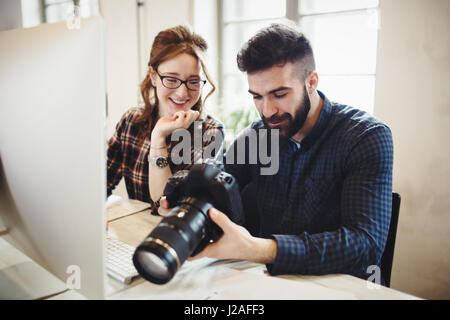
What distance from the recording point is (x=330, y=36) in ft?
6.97

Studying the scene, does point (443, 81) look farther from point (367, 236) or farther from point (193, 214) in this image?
point (193, 214)

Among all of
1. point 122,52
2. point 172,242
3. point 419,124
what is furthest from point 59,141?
point 122,52

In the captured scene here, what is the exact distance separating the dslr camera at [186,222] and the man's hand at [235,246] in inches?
0.5

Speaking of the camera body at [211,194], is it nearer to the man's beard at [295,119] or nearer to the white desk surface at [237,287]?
the white desk surface at [237,287]

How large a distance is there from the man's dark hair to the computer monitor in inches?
24.4

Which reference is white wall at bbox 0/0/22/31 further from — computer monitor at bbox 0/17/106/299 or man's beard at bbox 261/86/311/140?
computer monitor at bbox 0/17/106/299

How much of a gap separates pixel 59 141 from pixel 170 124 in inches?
31.6

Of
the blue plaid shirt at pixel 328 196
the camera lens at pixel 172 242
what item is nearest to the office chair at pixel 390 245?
the blue plaid shirt at pixel 328 196

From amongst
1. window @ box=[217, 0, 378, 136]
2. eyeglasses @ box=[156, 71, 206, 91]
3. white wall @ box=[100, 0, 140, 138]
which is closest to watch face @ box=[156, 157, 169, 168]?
eyeglasses @ box=[156, 71, 206, 91]

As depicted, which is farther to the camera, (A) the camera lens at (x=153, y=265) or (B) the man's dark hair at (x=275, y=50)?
(B) the man's dark hair at (x=275, y=50)

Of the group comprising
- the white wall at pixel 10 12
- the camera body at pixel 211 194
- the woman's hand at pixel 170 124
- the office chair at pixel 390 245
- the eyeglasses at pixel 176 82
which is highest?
the white wall at pixel 10 12

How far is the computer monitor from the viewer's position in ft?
1.52

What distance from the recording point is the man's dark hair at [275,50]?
101 cm
